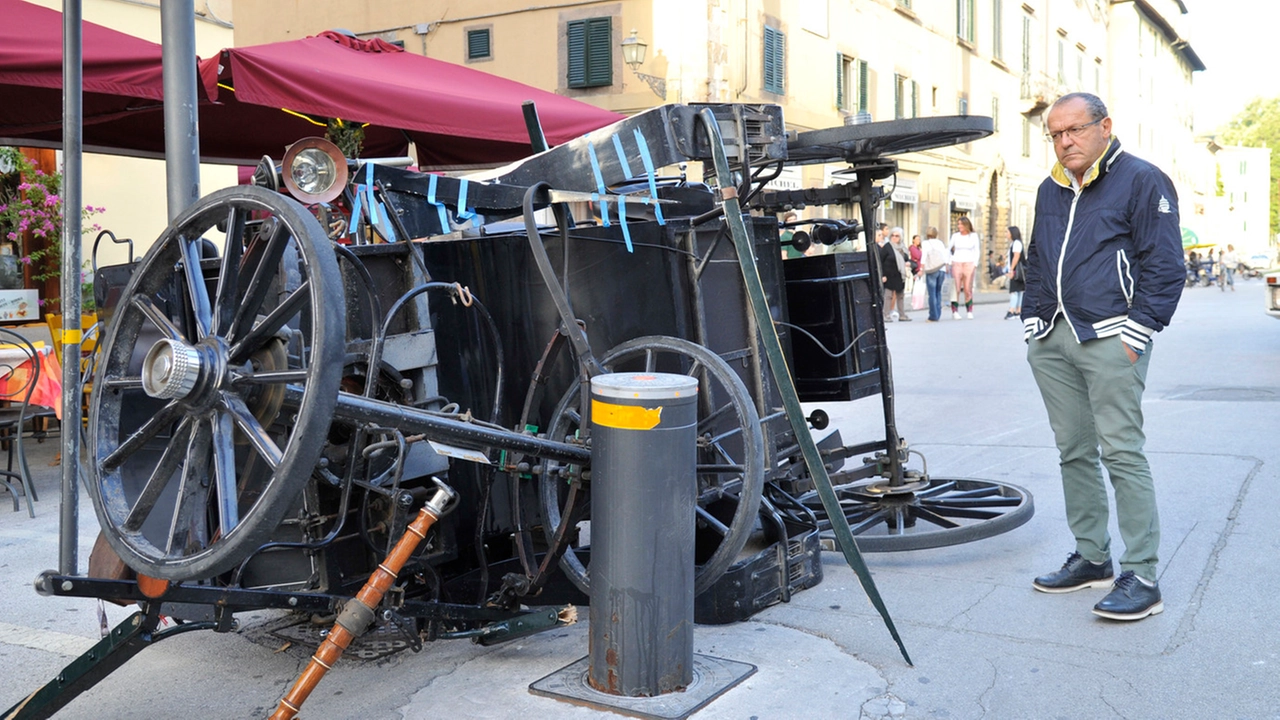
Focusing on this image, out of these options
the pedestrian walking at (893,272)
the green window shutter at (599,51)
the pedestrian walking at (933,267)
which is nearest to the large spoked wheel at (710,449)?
the pedestrian walking at (893,272)

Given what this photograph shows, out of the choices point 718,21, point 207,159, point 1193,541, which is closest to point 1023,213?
point 718,21

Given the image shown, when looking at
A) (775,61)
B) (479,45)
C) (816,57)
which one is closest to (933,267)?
(775,61)

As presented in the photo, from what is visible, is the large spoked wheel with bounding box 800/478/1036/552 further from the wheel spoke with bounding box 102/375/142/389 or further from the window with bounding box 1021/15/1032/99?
the window with bounding box 1021/15/1032/99

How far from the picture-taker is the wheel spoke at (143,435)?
2793 millimetres

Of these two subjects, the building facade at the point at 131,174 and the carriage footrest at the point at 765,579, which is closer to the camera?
the carriage footrest at the point at 765,579

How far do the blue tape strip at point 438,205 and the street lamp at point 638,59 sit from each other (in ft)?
52.3

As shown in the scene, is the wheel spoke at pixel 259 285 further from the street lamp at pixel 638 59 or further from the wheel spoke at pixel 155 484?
the street lamp at pixel 638 59

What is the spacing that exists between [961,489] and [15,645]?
158 inches

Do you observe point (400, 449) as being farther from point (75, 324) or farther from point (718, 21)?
point (718, 21)

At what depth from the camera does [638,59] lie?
19469mm

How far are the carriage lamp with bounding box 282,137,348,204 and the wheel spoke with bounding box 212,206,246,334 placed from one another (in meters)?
0.51

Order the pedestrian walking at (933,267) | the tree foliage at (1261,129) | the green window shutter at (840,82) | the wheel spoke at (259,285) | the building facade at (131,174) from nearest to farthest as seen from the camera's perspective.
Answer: the wheel spoke at (259,285)
the building facade at (131,174)
the pedestrian walking at (933,267)
the green window shutter at (840,82)
the tree foliage at (1261,129)

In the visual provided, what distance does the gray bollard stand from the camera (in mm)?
3145

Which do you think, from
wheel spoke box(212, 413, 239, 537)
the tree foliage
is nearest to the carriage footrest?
wheel spoke box(212, 413, 239, 537)
